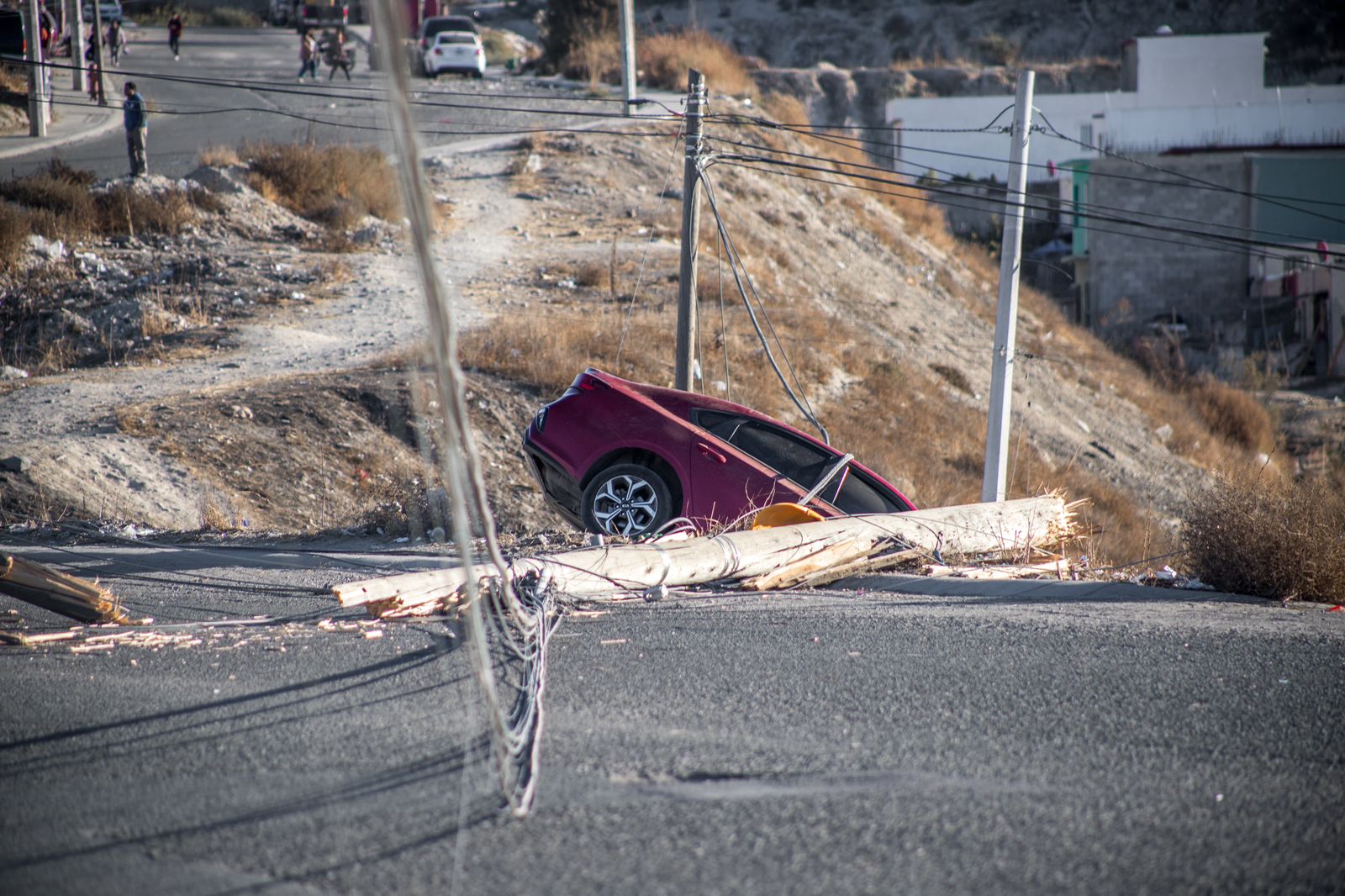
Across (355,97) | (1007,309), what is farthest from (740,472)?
(355,97)

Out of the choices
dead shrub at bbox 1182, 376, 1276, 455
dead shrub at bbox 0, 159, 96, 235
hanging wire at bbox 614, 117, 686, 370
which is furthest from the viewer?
dead shrub at bbox 1182, 376, 1276, 455

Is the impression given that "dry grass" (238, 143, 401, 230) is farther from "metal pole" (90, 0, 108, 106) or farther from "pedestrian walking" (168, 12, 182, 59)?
"pedestrian walking" (168, 12, 182, 59)

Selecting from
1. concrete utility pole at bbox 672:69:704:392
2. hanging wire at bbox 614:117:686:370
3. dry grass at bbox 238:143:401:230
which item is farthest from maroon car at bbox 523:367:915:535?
dry grass at bbox 238:143:401:230

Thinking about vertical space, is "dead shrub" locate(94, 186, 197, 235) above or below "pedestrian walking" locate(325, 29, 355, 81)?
below

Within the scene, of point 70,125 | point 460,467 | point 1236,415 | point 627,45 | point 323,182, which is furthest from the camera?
point 627,45

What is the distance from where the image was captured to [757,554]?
779 cm

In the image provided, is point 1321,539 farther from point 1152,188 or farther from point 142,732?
point 1152,188

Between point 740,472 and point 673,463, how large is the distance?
23.3 inches

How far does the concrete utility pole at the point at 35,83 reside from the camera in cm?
2627

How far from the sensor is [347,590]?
5480mm

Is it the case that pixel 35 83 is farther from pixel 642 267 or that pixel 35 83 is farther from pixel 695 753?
pixel 695 753

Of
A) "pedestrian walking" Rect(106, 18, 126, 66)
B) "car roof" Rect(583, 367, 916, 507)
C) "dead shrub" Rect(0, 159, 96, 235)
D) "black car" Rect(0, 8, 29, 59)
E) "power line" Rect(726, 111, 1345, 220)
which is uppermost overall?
"pedestrian walking" Rect(106, 18, 126, 66)

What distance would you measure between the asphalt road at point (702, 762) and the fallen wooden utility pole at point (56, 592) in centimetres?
28

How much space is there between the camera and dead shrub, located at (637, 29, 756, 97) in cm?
3759
